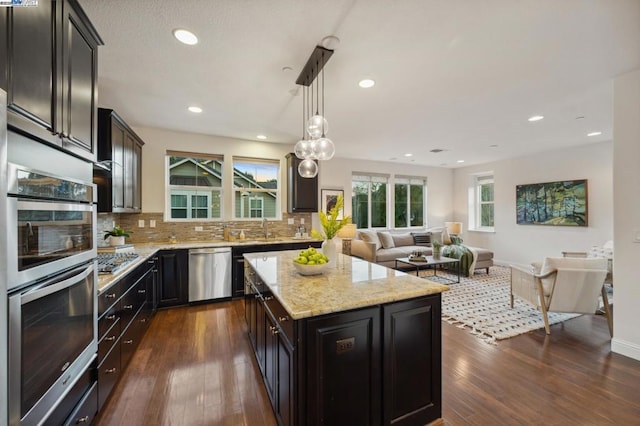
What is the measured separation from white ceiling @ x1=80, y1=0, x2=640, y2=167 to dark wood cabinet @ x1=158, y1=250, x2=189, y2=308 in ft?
6.74

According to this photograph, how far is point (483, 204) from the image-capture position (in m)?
7.47

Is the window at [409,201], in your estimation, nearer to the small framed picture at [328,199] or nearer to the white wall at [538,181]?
the white wall at [538,181]

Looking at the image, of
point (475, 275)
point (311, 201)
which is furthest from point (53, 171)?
point (475, 275)

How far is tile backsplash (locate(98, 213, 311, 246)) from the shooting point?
4.07m

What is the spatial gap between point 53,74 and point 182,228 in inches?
140

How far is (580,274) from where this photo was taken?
9.44 feet

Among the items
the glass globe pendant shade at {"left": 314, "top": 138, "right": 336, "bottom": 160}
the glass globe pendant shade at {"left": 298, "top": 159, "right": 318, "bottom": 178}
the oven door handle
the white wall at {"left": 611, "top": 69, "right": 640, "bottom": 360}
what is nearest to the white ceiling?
the white wall at {"left": 611, "top": 69, "right": 640, "bottom": 360}

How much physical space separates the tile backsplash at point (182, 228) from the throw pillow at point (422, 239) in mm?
3427

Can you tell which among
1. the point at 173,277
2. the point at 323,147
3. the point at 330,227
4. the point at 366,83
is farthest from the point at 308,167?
the point at 173,277

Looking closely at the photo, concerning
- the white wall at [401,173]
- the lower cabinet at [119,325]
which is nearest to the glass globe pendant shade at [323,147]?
the lower cabinet at [119,325]

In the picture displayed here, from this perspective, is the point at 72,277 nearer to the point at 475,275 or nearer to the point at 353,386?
the point at 353,386

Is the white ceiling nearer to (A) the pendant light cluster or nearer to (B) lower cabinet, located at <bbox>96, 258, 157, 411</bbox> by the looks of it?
(A) the pendant light cluster

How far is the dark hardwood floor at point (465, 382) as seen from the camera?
180 centimetres

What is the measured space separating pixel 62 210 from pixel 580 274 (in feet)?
14.9
